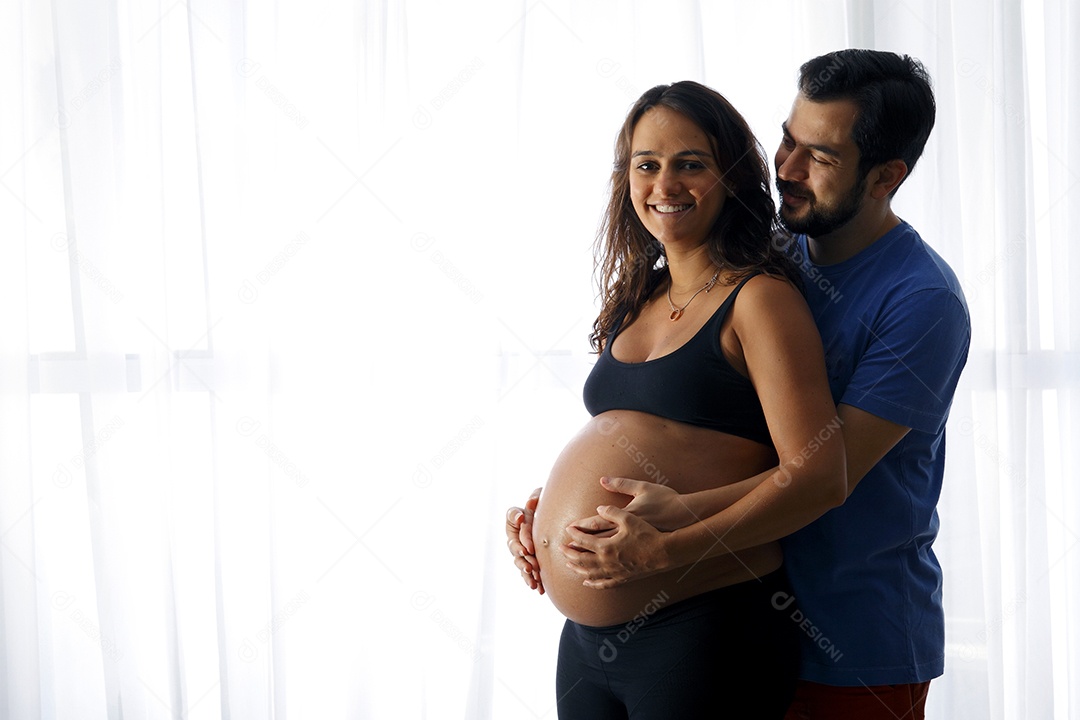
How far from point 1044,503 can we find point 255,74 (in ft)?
6.43

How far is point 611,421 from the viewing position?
42.3 inches

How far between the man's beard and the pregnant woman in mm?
46

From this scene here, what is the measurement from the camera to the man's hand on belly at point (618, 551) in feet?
3.11

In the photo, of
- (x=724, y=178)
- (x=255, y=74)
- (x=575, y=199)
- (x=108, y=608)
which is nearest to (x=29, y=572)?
(x=108, y=608)

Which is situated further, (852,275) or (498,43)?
(498,43)

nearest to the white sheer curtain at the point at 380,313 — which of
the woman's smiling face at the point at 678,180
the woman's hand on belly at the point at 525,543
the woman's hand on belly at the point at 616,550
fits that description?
the woman's hand on belly at the point at 525,543

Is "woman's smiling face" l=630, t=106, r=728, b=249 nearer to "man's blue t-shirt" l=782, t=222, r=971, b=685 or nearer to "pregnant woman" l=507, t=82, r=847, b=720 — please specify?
"pregnant woman" l=507, t=82, r=847, b=720

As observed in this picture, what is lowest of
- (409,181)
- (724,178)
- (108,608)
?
(108,608)

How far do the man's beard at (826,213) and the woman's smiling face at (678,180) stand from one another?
102 mm

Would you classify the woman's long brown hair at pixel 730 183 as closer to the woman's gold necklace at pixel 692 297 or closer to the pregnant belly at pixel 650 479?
the woman's gold necklace at pixel 692 297

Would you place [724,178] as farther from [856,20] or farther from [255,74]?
[255,74]

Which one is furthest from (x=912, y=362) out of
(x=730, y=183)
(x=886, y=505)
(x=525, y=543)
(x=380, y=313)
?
(x=380, y=313)

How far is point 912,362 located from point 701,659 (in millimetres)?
422

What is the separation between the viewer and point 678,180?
108 cm
